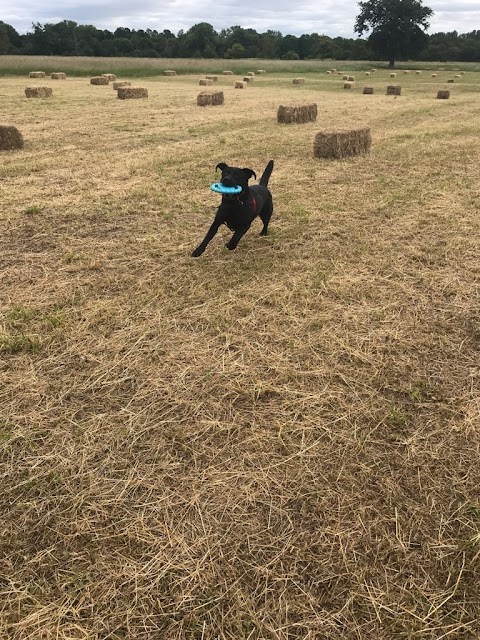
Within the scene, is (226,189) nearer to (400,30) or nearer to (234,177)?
(234,177)

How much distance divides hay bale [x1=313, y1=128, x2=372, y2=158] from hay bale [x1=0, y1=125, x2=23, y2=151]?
21.9 ft

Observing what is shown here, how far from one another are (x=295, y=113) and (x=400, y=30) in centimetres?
6227

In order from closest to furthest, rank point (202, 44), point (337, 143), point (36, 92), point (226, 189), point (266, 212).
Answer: point (226, 189) < point (266, 212) < point (337, 143) < point (36, 92) < point (202, 44)

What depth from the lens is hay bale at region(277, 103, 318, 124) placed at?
46.9 feet

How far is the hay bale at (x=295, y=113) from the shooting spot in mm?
14282

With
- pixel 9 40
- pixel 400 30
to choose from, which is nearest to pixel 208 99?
pixel 400 30

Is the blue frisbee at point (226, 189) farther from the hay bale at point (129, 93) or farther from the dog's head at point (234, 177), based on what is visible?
the hay bale at point (129, 93)

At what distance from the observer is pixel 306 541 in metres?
2.11

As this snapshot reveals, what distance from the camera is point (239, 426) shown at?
276 centimetres

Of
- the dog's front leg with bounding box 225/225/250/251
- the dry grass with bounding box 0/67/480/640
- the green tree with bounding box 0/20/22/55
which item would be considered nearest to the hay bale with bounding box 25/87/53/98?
the dry grass with bounding box 0/67/480/640

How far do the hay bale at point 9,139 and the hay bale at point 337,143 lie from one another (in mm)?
6684

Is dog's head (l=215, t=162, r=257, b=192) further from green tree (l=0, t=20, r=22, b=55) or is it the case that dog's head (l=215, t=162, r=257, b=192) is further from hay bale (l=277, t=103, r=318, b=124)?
green tree (l=0, t=20, r=22, b=55)

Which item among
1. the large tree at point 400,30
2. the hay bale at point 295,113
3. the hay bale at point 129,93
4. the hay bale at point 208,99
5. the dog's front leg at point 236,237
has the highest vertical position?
the large tree at point 400,30

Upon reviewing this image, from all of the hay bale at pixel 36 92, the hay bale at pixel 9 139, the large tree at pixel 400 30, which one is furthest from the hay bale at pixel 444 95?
the large tree at pixel 400 30
